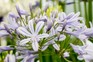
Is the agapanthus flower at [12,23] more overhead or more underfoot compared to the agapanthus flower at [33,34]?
more overhead

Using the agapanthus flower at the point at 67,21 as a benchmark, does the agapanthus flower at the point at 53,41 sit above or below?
below

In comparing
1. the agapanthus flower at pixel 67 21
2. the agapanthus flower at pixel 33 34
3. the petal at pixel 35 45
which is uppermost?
the agapanthus flower at pixel 67 21

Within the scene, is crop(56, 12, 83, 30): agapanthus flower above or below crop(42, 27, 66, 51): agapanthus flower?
above

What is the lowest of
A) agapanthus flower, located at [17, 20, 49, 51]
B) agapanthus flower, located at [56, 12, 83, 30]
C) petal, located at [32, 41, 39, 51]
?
petal, located at [32, 41, 39, 51]

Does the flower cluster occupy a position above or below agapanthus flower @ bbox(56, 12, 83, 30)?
below

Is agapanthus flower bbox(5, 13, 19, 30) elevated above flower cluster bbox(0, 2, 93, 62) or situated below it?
above

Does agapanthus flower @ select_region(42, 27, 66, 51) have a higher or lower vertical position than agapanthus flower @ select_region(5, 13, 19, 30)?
lower

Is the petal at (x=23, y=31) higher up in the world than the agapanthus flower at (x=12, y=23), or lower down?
lower down

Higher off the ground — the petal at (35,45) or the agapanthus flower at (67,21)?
the agapanthus flower at (67,21)

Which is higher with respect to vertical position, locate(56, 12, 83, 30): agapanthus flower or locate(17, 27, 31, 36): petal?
locate(56, 12, 83, 30): agapanthus flower

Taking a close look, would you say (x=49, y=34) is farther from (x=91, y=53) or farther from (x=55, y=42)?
(x=91, y=53)

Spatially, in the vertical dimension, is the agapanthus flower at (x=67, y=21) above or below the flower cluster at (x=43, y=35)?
above
